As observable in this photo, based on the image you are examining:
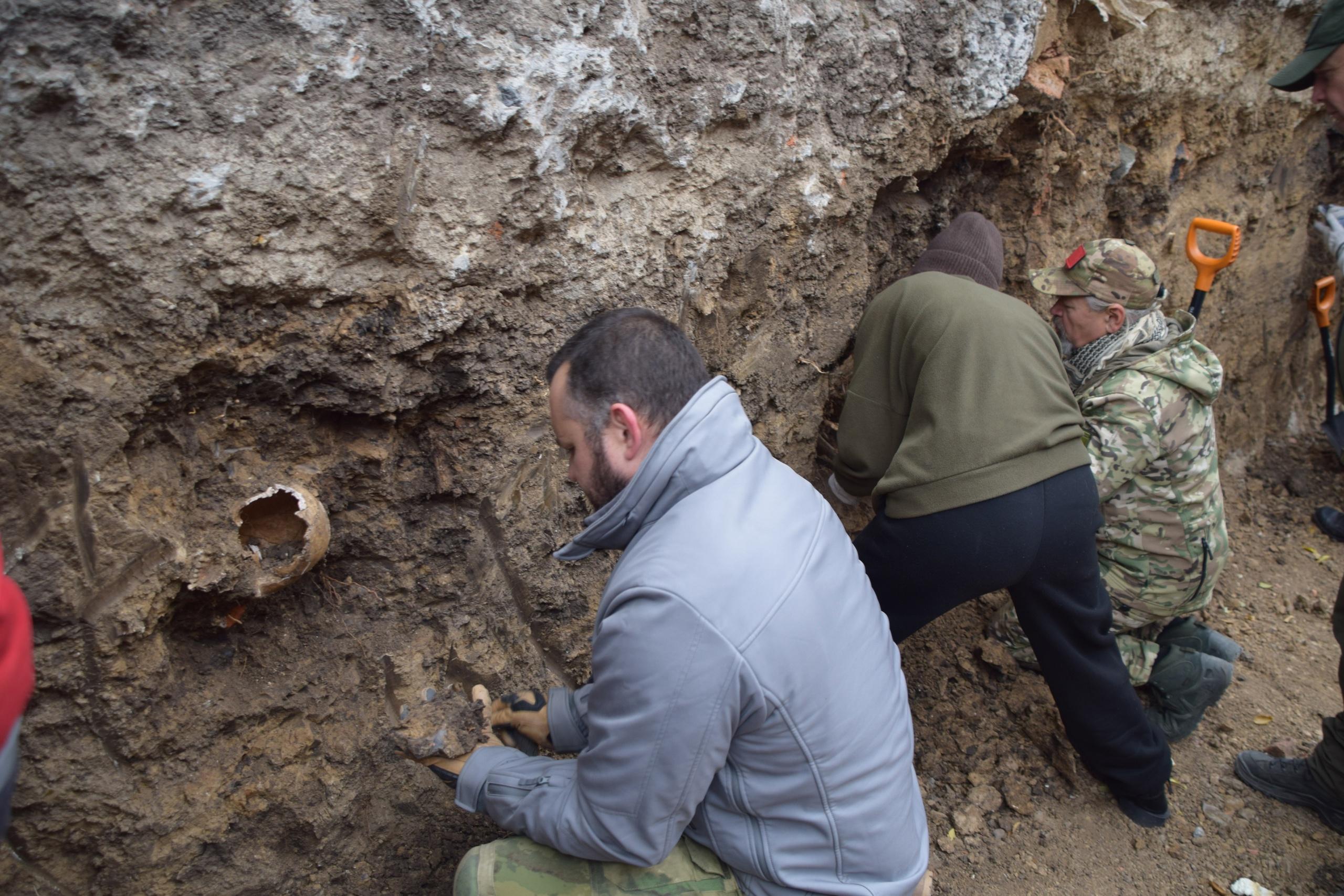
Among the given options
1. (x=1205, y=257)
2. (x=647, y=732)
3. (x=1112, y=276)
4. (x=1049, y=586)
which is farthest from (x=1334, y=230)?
(x=647, y=732)

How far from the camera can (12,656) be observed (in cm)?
109

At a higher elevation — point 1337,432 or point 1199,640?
point 1337,432

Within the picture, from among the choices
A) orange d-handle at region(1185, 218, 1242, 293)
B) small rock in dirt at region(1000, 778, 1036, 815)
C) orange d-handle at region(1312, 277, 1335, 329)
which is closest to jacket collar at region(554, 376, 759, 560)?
small rock in dirt at region(1000, 778, 1036, 815)

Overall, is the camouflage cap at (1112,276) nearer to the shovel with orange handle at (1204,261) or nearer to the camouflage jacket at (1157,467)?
the camouflage jacket at (1157,467)

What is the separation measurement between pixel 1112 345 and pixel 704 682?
7.53ft

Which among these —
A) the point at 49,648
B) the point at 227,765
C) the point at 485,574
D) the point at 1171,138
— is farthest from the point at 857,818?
the point at 1171,138

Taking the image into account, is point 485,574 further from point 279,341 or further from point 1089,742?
point 1089,742

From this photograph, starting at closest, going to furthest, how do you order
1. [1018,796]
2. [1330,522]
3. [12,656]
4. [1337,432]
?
[12,656], [1018,796], [1337,432], [1330,522]

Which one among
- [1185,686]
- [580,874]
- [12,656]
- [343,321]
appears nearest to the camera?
[12,656]

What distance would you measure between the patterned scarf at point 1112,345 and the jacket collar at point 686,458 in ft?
5.93

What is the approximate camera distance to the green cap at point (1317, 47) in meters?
2.29

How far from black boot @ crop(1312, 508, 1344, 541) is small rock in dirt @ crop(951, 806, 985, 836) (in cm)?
336

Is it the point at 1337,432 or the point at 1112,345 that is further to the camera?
the point at 1337,432

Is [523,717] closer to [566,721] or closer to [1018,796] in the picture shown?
[566,721]
